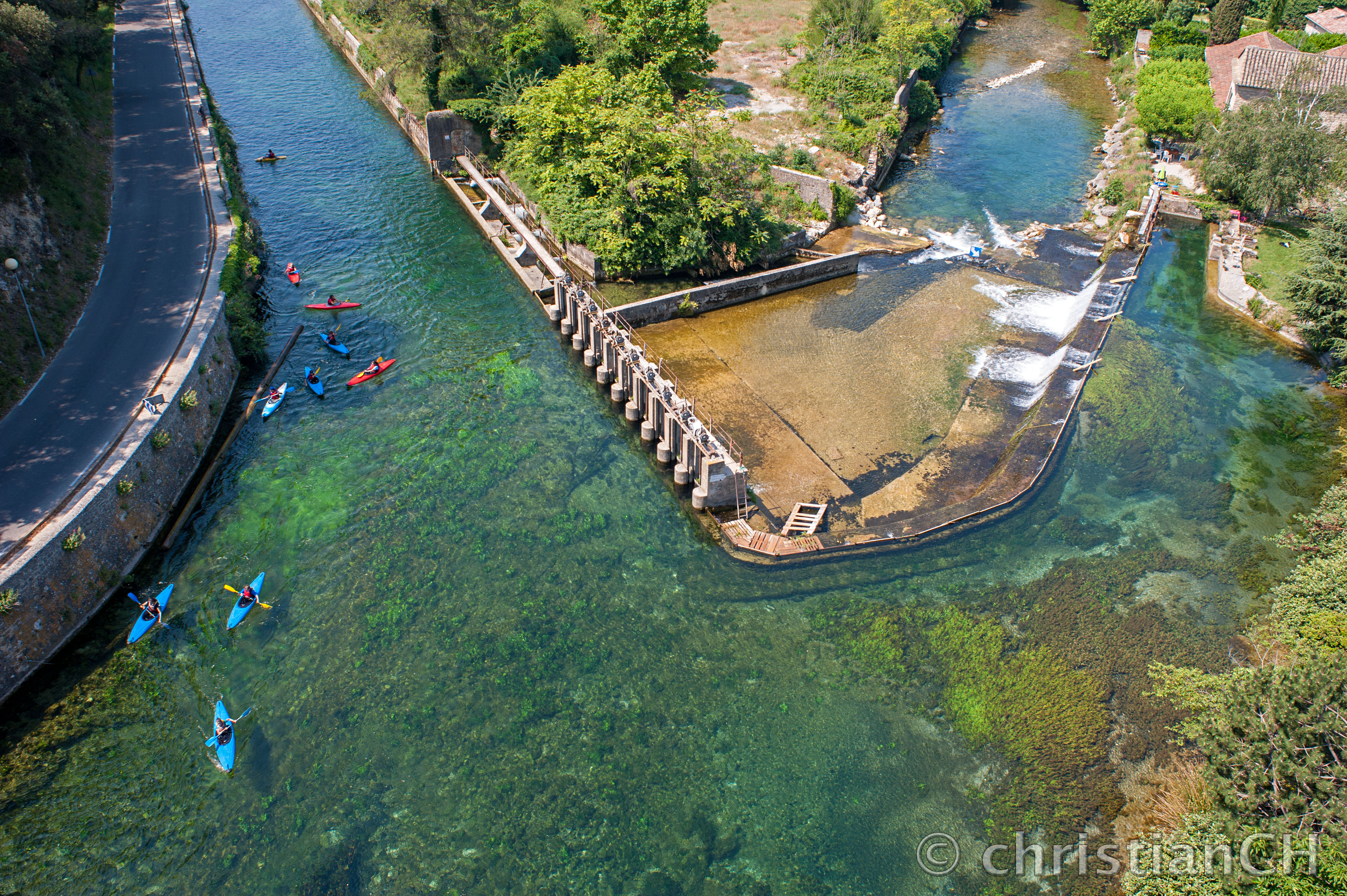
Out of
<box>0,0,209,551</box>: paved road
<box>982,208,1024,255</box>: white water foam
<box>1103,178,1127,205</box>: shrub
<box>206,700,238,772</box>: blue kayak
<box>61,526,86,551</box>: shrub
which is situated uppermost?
<box>0,0,209,551</box>: paved road

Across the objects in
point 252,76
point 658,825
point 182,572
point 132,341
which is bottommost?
point 658,825

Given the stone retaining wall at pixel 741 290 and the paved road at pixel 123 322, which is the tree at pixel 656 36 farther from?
the paved road at pixel 123 322

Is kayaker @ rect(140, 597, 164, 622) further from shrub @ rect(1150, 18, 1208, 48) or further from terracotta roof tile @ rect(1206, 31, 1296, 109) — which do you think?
shrub @ rect(1150, 18, 1208, 48)

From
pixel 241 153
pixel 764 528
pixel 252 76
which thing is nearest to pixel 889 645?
pixel 764 528

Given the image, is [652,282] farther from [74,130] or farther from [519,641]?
[74,130]

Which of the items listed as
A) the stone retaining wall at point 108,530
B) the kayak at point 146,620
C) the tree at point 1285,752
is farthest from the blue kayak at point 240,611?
the tree at point 1285,752

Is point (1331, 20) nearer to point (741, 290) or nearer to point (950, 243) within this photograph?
point (950, 243)

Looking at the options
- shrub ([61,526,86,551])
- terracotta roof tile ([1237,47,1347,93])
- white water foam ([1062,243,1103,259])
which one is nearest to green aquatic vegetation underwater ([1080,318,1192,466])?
white water foam ([1062,243,1103,259])
